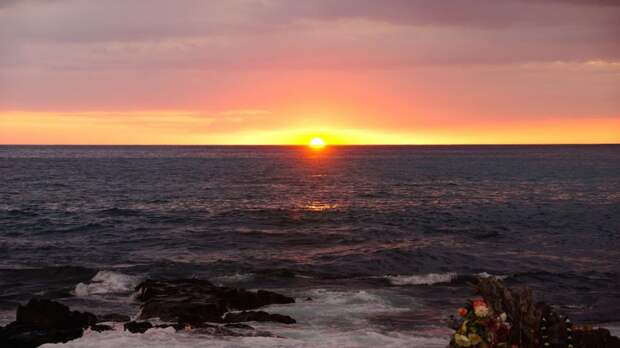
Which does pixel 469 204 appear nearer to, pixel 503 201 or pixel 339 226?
pixel 503 201

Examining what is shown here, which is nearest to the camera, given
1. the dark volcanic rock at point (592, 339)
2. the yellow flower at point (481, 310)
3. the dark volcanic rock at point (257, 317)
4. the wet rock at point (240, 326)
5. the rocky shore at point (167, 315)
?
the yellow flower at point (481, 310)

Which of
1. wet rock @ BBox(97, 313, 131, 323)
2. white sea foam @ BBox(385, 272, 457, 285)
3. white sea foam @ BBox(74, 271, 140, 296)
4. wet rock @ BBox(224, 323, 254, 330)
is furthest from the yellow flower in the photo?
white sea foam @ BBox(74, 271, 140, 296)

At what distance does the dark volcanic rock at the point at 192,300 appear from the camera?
23.4 metres

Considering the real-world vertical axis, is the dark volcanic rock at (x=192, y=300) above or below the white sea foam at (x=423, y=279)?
above

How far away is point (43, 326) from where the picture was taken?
20.7m

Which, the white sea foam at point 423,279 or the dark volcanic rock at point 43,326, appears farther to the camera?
the white sea foam at point 423,279

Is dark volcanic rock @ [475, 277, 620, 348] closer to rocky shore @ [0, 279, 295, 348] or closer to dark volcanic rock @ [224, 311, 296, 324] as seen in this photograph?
rocky shore @ [0, 279, 295, 348]

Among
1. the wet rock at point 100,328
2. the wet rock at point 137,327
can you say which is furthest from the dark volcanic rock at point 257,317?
the wet rock at point 100,328

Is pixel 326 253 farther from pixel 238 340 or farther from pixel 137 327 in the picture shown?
pixel 238 340

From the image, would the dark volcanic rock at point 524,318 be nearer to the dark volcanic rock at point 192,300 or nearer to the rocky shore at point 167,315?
the rocky shore at point 167,315

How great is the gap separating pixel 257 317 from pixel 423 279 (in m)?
12.8

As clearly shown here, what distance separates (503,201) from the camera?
77.0 m

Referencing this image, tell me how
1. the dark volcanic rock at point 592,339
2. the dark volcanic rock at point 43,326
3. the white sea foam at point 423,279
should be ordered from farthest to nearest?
the white sea foam at point 423,279 < the dark volcanic rock at point 43,326 < the dark volcanic rock at point 592,339

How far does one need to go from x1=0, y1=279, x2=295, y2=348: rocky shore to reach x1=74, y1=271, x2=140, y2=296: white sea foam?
210 cm
